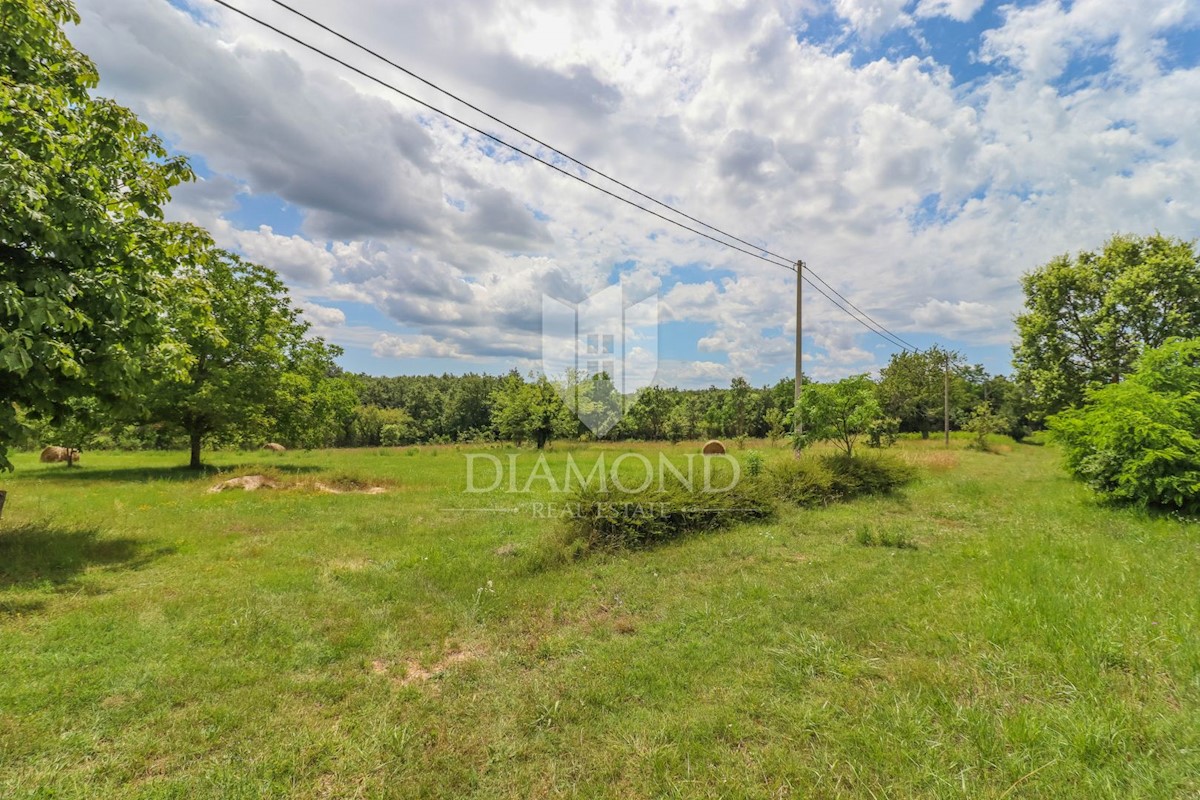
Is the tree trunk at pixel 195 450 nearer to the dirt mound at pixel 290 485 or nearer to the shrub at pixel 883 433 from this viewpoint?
the dirt mound at pixel 290 485

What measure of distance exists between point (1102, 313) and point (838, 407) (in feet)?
53.4

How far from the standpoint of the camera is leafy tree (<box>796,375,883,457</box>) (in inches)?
500

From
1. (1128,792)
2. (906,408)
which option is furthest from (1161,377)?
(906,408)

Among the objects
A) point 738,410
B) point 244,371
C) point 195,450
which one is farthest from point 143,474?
point 738,410

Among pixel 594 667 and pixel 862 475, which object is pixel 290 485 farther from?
pixel 862 475

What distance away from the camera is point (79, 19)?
234 inches

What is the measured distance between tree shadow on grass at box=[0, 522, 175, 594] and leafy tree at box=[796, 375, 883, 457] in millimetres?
13910

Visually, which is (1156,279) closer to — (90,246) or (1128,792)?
(1128,792)

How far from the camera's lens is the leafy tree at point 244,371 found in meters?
14.9

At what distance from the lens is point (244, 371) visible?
51.2 ft

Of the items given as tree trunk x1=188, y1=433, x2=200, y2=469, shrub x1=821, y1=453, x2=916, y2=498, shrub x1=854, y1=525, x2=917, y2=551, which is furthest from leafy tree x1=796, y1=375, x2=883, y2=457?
tree trunk x1=188, y1=433, x2=200, y2=469

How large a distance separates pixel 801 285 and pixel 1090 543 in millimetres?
9230

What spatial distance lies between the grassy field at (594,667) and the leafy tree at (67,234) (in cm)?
253

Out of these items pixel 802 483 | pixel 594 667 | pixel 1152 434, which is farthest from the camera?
pixel 802 483
